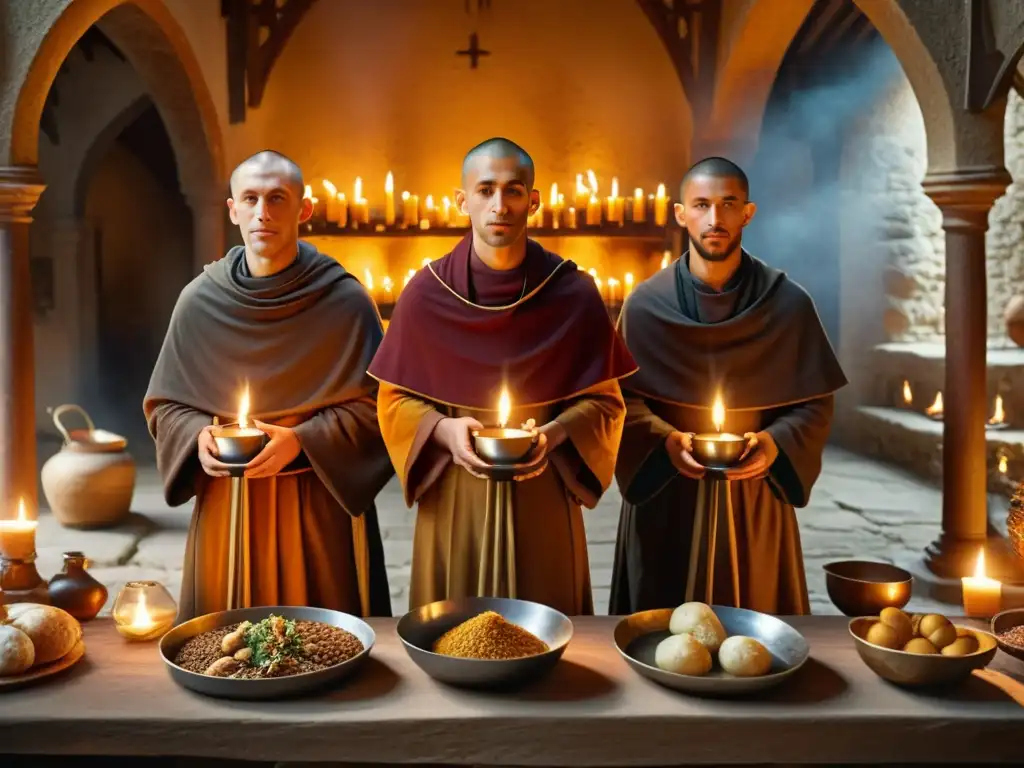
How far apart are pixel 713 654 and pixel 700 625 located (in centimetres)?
8

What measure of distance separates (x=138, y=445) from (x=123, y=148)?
195 inches

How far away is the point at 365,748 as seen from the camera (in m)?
2.24

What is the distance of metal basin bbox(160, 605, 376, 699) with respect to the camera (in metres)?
2.31

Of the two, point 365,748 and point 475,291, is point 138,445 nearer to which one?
point 475,291

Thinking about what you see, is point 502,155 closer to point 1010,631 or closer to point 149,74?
point 1010,631

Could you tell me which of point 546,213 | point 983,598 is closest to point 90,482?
point 546,213

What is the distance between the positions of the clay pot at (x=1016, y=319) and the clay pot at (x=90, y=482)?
7359 mm

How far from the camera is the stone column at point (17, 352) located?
19.6ft

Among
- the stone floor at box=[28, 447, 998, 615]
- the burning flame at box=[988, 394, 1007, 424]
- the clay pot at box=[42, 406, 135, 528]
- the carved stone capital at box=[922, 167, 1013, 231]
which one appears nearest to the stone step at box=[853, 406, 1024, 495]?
the burning flame at box=[988, 394, 1007, 424]

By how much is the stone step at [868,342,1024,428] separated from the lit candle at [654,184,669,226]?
2711 millimetres

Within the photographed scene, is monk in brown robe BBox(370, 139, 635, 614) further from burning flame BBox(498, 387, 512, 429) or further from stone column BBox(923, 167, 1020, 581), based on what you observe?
stone column BBox(923, 167, 1020, 581)

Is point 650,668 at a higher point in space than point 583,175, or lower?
lower

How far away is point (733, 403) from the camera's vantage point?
371 centimetres

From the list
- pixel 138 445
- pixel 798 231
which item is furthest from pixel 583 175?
pixel 138 445
